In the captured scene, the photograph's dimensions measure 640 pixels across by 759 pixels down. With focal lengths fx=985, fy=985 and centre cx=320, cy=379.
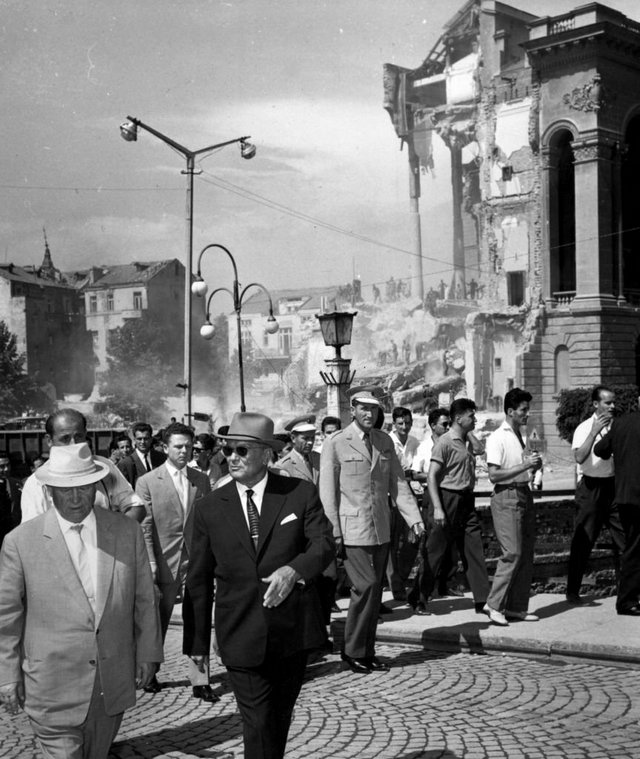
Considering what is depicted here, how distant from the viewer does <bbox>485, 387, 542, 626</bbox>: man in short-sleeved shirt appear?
8484 millimetres

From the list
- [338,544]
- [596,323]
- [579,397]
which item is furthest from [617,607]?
[596,323]

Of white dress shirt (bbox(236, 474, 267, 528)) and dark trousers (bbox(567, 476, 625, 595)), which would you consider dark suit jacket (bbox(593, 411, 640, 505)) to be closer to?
dark trousers (bbox(567, 476, 625, 595))

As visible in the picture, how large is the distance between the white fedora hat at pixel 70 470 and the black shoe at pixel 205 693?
314cm

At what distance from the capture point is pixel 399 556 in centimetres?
1067

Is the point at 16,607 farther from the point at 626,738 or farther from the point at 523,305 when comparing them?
the point at 523,305

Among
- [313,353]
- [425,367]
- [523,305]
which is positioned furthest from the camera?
[313,353]

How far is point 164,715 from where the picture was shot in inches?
254

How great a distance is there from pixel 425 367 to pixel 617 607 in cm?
4803

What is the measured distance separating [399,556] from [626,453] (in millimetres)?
3029

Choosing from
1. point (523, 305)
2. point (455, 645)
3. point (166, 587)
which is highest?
point (523, 305)

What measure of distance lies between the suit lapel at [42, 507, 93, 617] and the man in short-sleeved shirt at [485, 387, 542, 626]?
16.9 ft

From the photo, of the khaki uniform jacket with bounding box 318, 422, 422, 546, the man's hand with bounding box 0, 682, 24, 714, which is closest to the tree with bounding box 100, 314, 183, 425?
the khaki uniform jacket with bounding box 318, 422, 422, 546

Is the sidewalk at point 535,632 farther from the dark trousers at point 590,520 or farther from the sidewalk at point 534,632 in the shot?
the dark trousers at point 590,520

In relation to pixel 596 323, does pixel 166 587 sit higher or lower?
lower
